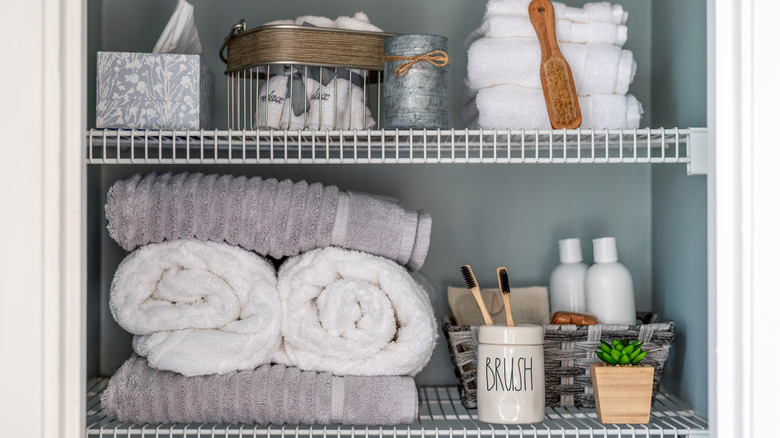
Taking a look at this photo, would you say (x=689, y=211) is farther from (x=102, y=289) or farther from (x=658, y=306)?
(x=102, y=289)

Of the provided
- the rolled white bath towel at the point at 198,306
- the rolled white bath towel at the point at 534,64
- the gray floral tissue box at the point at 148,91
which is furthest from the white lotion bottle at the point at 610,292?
the gray floral tissue box at the point at 148,91

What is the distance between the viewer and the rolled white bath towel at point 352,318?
0.99m

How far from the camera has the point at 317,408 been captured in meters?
0.97

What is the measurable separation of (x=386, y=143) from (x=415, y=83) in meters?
0.10

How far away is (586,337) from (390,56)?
0.48 metres

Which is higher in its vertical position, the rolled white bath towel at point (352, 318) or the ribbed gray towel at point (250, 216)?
the ribbed gray towel at point (250, 216)

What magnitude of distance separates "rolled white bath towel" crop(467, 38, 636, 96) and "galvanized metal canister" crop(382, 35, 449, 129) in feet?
0.31

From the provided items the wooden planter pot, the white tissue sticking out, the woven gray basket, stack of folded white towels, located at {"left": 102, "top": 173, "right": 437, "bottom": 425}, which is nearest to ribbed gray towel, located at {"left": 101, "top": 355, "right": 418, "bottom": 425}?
stack of folded white towels, located at {"left": 102, "top": 173, "right": 437, "bottom": 425}

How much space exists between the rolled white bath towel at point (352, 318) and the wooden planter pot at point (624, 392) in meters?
0.23

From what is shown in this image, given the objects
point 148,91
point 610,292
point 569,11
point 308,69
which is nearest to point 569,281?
point 610,292

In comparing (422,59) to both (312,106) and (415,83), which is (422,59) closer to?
(415,83)

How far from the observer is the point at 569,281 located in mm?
1167
